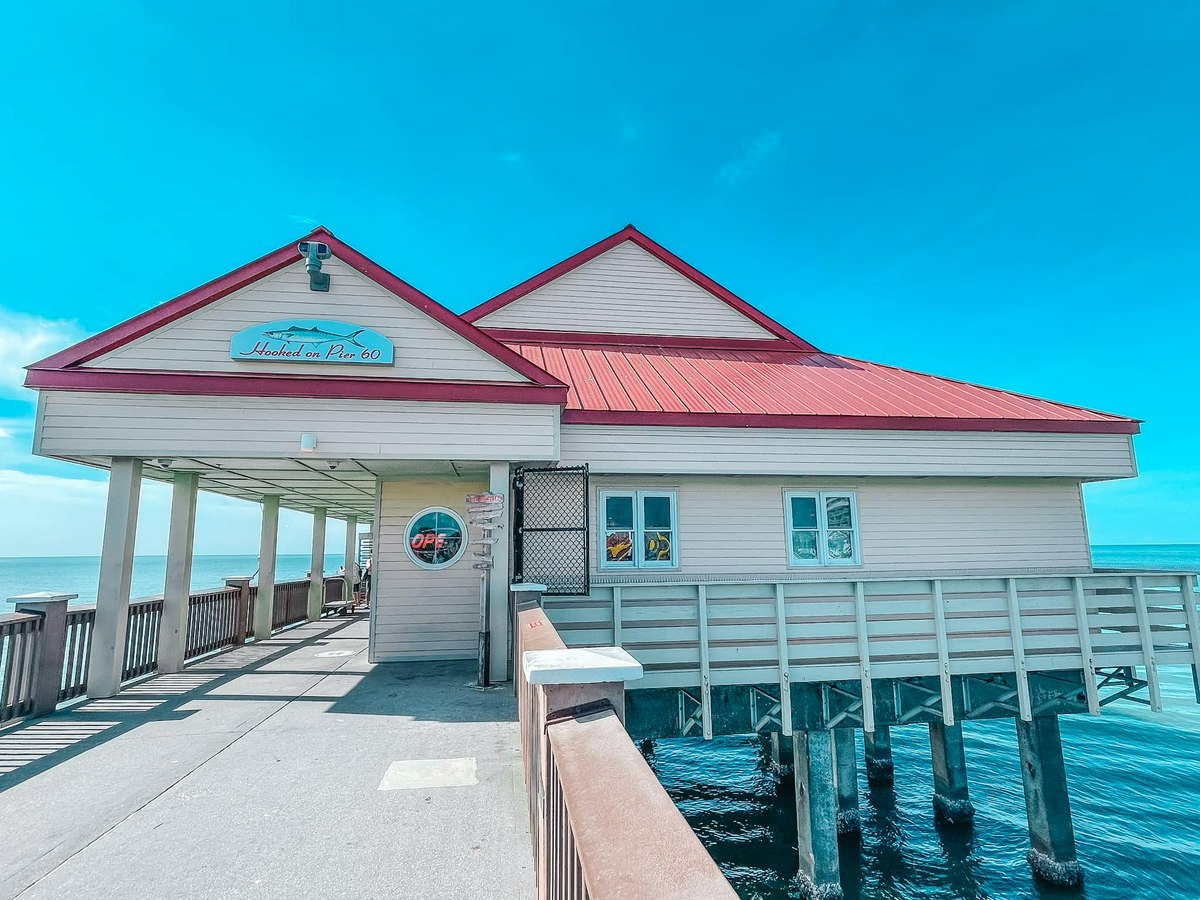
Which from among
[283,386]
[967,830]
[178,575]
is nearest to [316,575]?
[178,575]

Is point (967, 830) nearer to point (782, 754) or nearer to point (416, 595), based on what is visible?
point (782, 754)

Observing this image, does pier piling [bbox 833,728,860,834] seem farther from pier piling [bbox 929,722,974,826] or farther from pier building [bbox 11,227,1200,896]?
pier piling [bbox 929,722,974,826]

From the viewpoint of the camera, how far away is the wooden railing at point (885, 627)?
791 cm

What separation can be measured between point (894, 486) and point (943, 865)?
638 cm

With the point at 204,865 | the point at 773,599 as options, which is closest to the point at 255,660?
the point at 204,865

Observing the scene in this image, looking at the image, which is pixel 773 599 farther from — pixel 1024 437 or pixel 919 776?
pixel 919 776

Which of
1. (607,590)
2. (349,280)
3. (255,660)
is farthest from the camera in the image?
(255,660)

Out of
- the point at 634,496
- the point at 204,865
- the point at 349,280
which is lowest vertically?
the point at 204,865

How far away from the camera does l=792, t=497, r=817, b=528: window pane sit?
1082cm

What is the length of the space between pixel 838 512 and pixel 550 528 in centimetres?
506

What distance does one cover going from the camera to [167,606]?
9.45 metres

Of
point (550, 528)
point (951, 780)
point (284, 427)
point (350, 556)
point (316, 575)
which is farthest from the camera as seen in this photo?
point (350, 556)

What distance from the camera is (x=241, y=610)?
12.1 m

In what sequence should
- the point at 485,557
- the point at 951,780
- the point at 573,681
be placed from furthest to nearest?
the point at 951,780, the point at 485,557, the point at 573,681
